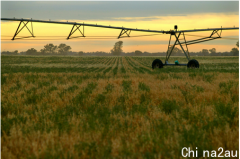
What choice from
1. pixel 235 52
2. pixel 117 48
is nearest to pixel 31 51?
pixel 117 48

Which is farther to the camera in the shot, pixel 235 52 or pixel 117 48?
pixel 117 48

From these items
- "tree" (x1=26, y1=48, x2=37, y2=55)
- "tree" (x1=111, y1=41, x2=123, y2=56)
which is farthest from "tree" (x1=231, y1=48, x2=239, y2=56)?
"tree" (x1=26, y1=48, x2=37, y2=55)

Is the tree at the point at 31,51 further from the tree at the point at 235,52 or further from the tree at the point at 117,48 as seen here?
the tree at the point at 235,52

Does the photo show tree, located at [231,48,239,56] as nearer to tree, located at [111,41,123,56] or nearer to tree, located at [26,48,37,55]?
tree, located at [111,41,123,56]

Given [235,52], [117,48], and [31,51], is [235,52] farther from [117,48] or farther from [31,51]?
[31,51]

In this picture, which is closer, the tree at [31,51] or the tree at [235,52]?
the tree at [235,52]

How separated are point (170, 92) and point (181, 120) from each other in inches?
168

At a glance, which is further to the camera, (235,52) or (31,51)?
(31,51)

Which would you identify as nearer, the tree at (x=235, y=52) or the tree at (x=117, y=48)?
the tree at (x=235, y=52)

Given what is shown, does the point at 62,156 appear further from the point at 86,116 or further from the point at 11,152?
the point at 86,116

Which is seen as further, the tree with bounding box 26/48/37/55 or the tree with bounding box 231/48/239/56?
the tree with bounding box 26/48/37/55

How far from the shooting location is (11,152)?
469cm

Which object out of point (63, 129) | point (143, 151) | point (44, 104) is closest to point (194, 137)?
point (143, 151)

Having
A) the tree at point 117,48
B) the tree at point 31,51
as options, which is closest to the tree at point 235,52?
the tree at point 117,48
